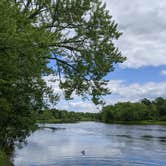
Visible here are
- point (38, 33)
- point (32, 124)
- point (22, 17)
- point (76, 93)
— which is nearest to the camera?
point (38, 33)

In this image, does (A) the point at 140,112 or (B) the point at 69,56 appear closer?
(B) the point at 69,56

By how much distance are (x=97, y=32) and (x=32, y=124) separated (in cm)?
813

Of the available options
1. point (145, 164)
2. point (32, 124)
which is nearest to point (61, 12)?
point (32, 124)

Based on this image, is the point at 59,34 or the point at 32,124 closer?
the point at 59,34

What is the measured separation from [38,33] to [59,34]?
674 centimetres

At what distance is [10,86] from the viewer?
22484 mm

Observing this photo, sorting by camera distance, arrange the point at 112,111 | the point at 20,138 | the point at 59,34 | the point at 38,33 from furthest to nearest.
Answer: the point at 112,111 < the point at 20,138 < the point at 59,34 < the point at 38,33

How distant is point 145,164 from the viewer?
29359mm

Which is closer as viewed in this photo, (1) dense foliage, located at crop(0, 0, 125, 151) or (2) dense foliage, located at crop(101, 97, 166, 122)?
(1) dense foliage, located at crop(0, 0, 125, 151)

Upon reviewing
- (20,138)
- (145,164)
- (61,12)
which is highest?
(61,12)

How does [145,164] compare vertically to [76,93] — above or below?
below

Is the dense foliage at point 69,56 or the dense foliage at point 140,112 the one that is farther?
the dense foliage at point 140,112

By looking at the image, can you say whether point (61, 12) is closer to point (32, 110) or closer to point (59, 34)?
point (59, 34)

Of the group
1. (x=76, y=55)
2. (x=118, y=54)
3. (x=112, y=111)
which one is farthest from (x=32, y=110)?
(x=112, y=111)
